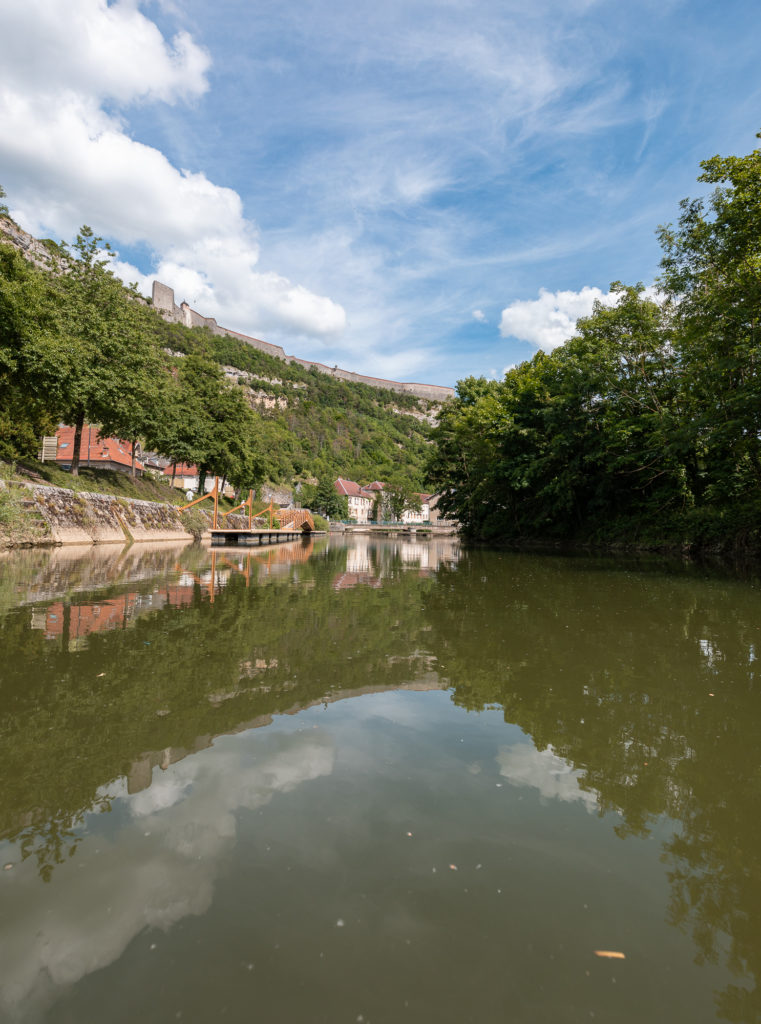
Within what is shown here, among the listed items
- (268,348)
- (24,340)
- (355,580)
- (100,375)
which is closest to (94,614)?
(355,580)

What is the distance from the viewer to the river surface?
1576 mm

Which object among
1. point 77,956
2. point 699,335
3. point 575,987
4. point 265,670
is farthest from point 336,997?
point 699,335

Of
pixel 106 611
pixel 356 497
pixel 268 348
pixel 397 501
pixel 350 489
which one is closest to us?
pixel 106 611

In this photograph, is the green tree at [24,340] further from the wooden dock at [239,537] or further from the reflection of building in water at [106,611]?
the reflection of building in water at [106,611]

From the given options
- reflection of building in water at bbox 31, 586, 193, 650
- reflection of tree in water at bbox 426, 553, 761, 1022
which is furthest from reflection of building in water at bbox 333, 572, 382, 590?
reflection of building in water at bbox 31, 586, 193, 650

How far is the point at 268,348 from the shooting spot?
156625 mm

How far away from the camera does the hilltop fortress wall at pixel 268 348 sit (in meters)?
121

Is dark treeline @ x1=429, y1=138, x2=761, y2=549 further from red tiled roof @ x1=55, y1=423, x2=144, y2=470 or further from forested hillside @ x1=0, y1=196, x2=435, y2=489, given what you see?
red tiled roof @ x1=55, y1=423, x2=144, y2=470

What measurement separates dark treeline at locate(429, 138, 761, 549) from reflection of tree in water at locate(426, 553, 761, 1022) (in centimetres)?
1140

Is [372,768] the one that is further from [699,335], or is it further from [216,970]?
[699,335]

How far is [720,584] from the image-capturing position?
12695mm

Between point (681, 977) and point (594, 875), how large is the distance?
1.55ft

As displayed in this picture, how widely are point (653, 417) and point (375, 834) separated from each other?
22993 millimetres

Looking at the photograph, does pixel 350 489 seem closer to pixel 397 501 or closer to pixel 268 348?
pixel 397 501
